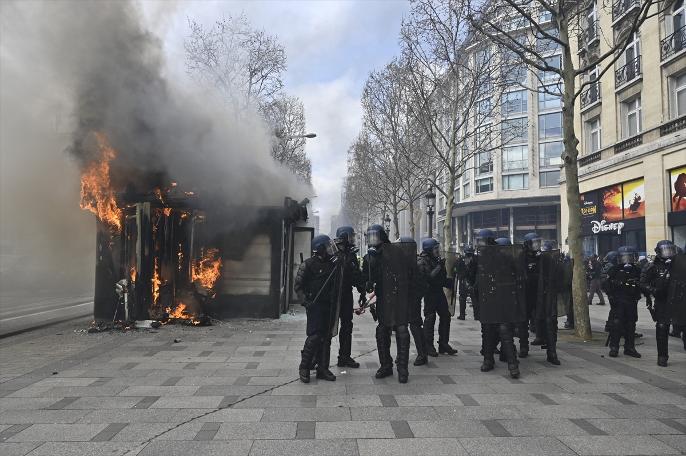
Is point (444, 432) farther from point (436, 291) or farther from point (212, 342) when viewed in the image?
point (212, 342)

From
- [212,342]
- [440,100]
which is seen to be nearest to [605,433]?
[212,342]

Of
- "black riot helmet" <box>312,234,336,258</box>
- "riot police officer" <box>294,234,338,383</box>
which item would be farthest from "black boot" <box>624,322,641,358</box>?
"black riot helmet" <box>312,234,336,258</box>

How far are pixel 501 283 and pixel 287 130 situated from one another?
68.7ft

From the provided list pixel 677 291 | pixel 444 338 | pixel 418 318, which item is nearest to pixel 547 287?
pixel 677 291

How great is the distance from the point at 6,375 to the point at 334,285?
4028 millimetres

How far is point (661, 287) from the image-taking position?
A: 233 inches

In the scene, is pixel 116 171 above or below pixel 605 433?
above

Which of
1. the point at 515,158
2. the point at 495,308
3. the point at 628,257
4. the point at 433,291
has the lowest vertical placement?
the point at 495,308

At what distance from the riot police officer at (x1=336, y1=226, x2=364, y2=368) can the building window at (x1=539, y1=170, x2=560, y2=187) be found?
141 ft

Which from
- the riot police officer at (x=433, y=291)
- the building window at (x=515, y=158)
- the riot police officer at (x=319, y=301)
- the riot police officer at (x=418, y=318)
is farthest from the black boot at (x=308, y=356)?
the building window at (x=515, y=158)

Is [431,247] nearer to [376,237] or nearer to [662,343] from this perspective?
[376,237]

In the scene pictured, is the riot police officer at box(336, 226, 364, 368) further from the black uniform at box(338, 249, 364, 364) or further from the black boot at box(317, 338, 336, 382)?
the black boot at box(317, 338, 336, 382)

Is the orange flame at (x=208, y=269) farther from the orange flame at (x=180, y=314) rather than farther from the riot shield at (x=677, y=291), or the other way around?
the riot shield at (x=677, y=291)

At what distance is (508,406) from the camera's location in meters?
4.28
